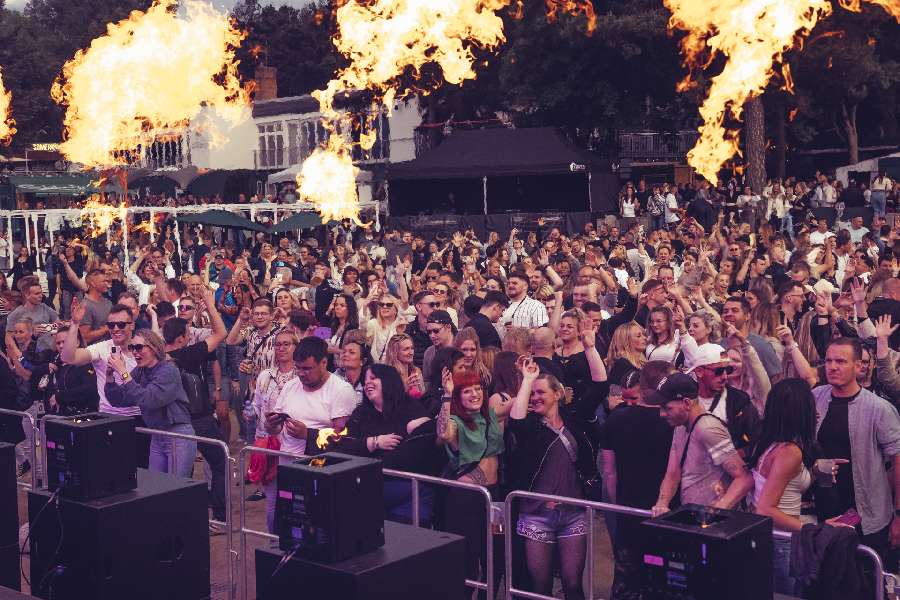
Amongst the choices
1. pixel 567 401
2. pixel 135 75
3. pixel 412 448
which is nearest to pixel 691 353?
pixel 567 401

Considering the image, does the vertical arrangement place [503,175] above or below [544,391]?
above

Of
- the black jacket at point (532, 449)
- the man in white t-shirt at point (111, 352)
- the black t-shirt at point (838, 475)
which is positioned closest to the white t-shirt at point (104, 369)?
the man in white t-shirt at point (111, 352)

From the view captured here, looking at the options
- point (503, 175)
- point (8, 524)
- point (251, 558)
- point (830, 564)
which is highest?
point (503, 175)

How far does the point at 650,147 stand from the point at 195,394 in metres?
38.5

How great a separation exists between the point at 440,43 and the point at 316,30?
51308 mm

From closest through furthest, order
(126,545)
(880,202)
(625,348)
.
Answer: (126,545) < (625,348) < (880,202)

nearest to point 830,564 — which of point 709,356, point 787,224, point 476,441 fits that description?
point 709,356

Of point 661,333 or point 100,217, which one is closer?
point 661,333

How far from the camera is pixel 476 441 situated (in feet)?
23.4

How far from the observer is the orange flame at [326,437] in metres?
7.62

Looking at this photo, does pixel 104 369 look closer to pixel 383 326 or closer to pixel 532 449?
pixel 383 326

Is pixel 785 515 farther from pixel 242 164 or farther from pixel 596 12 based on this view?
pixel 242 164

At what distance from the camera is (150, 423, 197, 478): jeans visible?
8.51m

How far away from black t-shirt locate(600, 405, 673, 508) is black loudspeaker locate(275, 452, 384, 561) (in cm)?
189
